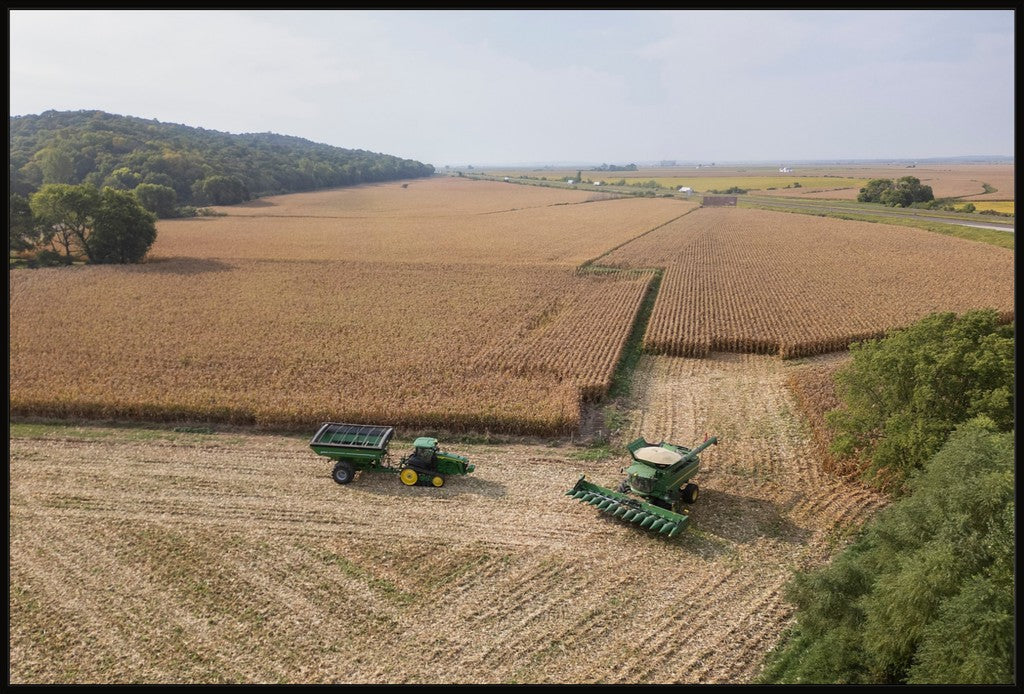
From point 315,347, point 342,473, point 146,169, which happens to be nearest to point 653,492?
point 342,473

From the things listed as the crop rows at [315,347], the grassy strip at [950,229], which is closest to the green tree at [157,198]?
the crop rows at [315,347]

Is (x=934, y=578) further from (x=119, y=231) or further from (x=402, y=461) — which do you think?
(x=119, y=231)

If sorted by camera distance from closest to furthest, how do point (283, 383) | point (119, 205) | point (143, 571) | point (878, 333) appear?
point (143, 571) → point (283, 383) → point (878, 333) → point (119, 205)

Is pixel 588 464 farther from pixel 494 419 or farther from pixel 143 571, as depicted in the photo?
pixel 143 571

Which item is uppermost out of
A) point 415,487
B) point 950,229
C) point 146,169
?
point 146,169

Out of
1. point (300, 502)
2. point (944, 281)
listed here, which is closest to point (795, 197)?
point (944, 281)

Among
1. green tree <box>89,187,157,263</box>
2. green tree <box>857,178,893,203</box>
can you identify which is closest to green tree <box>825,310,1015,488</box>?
green tree <box>89,187,157,263</box>

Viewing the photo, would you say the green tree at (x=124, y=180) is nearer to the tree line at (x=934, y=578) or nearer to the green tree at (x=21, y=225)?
the green tree at (x=21, y=225)
